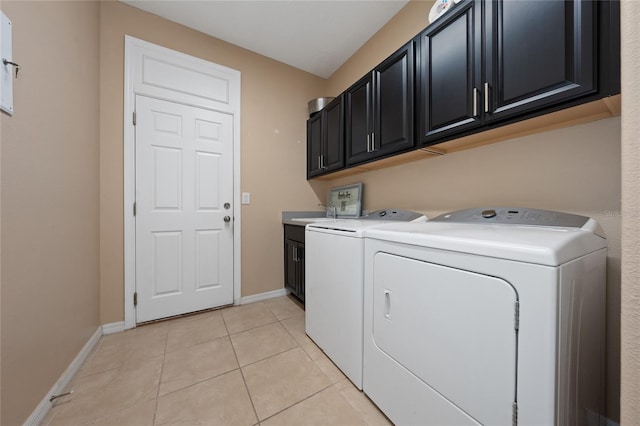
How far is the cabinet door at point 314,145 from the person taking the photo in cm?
246

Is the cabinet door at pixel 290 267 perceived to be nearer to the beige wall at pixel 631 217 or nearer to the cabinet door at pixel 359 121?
the cabinet door at pixel 359 121

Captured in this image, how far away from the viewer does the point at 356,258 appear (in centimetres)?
117

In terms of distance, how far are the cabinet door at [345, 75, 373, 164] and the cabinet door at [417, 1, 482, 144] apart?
1.49 feet

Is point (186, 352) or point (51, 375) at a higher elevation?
point (51, 375)

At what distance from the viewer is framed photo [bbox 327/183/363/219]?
2.29m

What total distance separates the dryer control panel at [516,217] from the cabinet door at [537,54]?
0.47 m

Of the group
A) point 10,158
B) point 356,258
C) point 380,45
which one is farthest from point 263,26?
point 356,258

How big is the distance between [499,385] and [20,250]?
6.01 feet

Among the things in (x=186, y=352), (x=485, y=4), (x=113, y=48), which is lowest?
(x=186, y=352)

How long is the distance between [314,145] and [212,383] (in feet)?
7.36

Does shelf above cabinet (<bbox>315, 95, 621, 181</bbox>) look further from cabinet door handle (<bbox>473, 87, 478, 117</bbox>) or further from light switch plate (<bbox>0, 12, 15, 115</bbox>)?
light switch plate (<bbox>0, 12, 15, 115</bbox>)

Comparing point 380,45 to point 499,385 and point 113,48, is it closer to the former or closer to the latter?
point 113,48

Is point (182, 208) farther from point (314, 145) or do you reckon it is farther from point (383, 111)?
point (383, 111)

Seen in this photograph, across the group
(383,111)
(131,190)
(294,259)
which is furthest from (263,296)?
(383,111)
